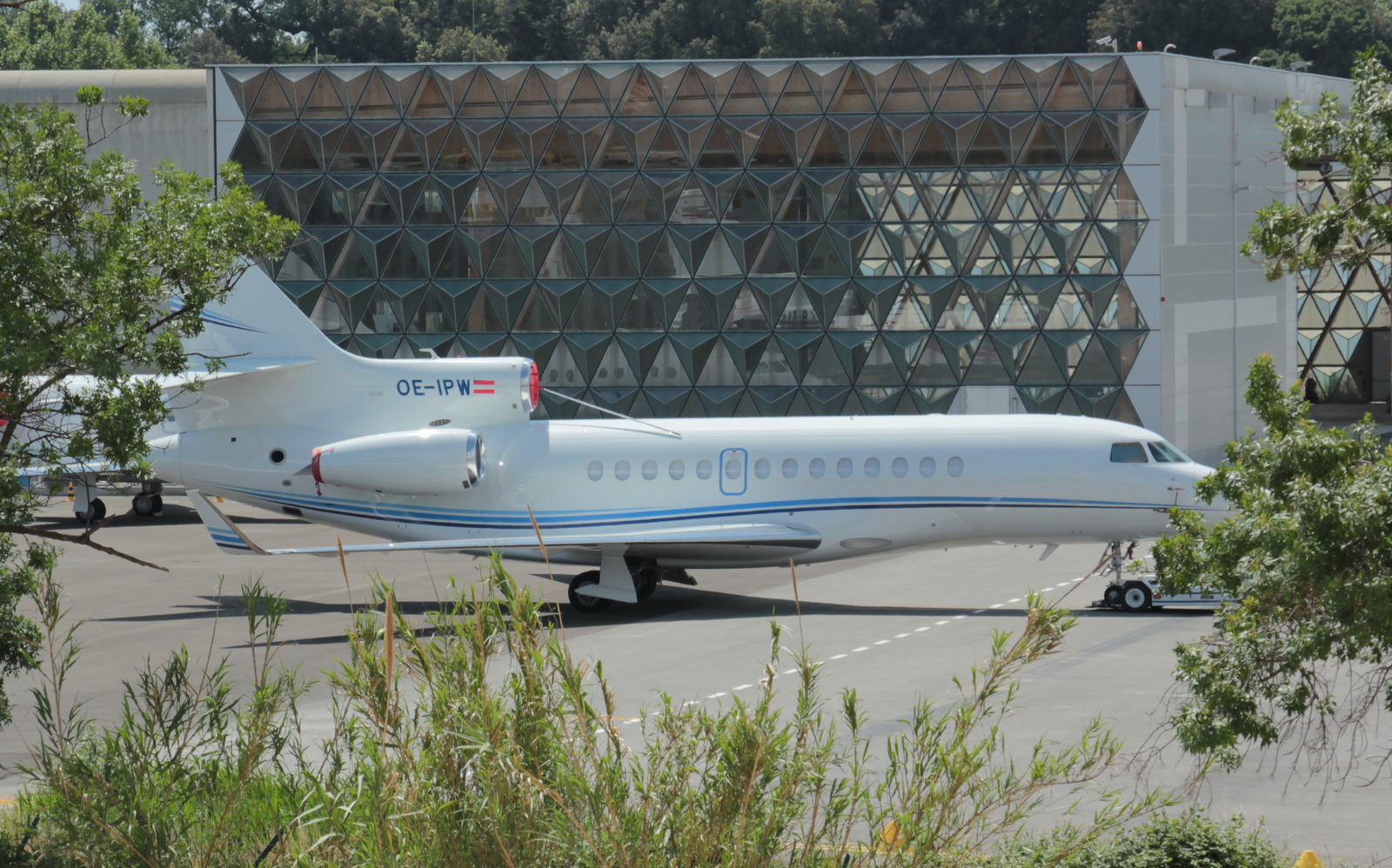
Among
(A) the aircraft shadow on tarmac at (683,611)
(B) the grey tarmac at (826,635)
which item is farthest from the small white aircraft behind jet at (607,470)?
(B) the grey tarmac at (826,635)

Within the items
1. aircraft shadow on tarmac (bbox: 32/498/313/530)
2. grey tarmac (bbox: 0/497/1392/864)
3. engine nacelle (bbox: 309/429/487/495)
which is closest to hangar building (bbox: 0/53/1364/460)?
aircraft shadow on tarmac (bbox: 32/498/313/530)

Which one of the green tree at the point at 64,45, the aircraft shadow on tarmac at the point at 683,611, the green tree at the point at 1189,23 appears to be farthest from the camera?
the green tree at the point at 64,45

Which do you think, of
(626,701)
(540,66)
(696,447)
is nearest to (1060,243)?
(540,66)

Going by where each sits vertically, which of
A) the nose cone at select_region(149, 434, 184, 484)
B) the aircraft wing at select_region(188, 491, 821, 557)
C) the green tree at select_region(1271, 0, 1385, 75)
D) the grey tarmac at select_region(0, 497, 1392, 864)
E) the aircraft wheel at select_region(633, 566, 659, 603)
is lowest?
the grey tarmac at select_region(0, 497, 1392, 864)

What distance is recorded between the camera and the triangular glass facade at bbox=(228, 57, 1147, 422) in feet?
136

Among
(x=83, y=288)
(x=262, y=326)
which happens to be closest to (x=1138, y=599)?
(x=262, y=326)

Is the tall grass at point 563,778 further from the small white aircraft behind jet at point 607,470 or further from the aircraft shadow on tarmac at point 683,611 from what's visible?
the small white aircraft behind jet at point 607,470

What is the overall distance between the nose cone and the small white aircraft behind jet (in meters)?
0.04

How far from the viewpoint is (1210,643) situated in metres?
8.99

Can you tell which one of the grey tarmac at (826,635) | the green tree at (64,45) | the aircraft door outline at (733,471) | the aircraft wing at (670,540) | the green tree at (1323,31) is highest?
the green tree at (64,45)

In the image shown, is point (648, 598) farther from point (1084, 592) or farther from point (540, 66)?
point (540, 66)

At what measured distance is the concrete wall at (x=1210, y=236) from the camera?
41.2m

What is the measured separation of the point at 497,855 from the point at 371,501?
20753 mm

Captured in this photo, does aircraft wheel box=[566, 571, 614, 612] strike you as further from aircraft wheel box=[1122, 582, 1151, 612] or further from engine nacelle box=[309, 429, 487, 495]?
aircraft wheel box=[1122, 582, 1151, 612]
